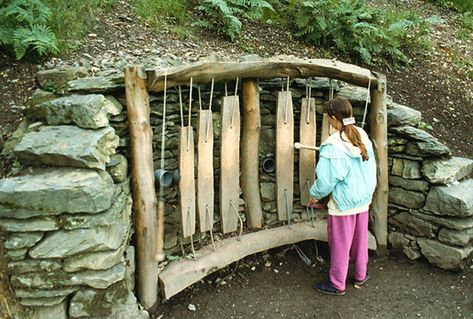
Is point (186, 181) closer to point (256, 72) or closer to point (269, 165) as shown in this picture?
point (269, 165)

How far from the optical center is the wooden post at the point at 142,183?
4012 millimetres

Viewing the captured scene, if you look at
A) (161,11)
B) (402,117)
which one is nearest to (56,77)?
(161,11)

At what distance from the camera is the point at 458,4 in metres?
10.1

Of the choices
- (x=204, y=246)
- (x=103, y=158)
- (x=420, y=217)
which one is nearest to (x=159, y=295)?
(x=204, y=246)

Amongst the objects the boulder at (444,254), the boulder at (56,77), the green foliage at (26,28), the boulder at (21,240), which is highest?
the green foliage at (26,28)

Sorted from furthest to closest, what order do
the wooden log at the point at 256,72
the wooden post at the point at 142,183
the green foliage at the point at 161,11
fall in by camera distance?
the green foliage at the point at 161,11
the wooden log at the point at 256,72
the wooden post at the point at 142,183

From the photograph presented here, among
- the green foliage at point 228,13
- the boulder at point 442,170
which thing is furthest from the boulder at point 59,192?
the green foliage at point 228,13

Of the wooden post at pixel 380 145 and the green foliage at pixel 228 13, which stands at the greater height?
the green foliage at pixel 228 13

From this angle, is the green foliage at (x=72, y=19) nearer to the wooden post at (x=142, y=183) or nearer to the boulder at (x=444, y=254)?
the wooden post at (x=142, y=183)

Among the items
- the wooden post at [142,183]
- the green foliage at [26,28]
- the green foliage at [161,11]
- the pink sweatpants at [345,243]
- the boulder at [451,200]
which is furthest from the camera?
the green foliage at [161,11]

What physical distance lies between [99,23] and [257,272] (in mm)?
3393

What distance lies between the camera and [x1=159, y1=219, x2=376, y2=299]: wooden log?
4.42m

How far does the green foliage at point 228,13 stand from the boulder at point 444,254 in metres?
3.39

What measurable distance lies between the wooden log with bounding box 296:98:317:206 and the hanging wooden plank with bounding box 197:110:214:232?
105 cm
